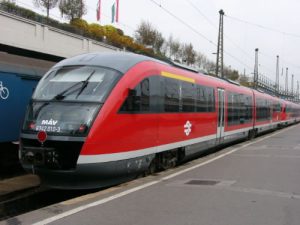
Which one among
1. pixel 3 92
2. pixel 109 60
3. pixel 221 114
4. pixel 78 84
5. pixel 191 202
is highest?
pixel 109 60

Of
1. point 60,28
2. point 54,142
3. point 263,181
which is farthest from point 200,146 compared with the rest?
point 60,28

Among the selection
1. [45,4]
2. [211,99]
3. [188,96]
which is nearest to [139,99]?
[188,96]

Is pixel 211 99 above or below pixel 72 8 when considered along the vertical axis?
below

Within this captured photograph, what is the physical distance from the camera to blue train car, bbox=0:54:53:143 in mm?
11805

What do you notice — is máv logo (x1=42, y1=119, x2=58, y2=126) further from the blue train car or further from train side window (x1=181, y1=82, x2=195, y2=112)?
train side window (x1=181, y1=82, x2=195, y2=112)

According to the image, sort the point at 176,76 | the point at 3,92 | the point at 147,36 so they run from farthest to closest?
the point at 147,36, the point at 176,76, the point at 3,92

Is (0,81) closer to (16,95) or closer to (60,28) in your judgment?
(16,95)

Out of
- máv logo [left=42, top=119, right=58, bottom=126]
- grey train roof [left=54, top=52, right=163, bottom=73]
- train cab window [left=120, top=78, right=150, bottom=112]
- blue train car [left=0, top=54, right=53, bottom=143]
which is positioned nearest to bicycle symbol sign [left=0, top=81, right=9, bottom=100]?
blue train car [left=0, top=54, right=53, bottom=143]

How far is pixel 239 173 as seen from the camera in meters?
12.1

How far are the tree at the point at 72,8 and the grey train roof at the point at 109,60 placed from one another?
39.5 metres

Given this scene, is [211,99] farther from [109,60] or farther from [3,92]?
[3,92]

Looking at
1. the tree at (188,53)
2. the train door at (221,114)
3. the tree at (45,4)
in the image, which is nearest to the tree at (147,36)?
the tree at (188,53)

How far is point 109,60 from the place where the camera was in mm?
10562

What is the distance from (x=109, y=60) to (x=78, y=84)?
1040 millimetres
